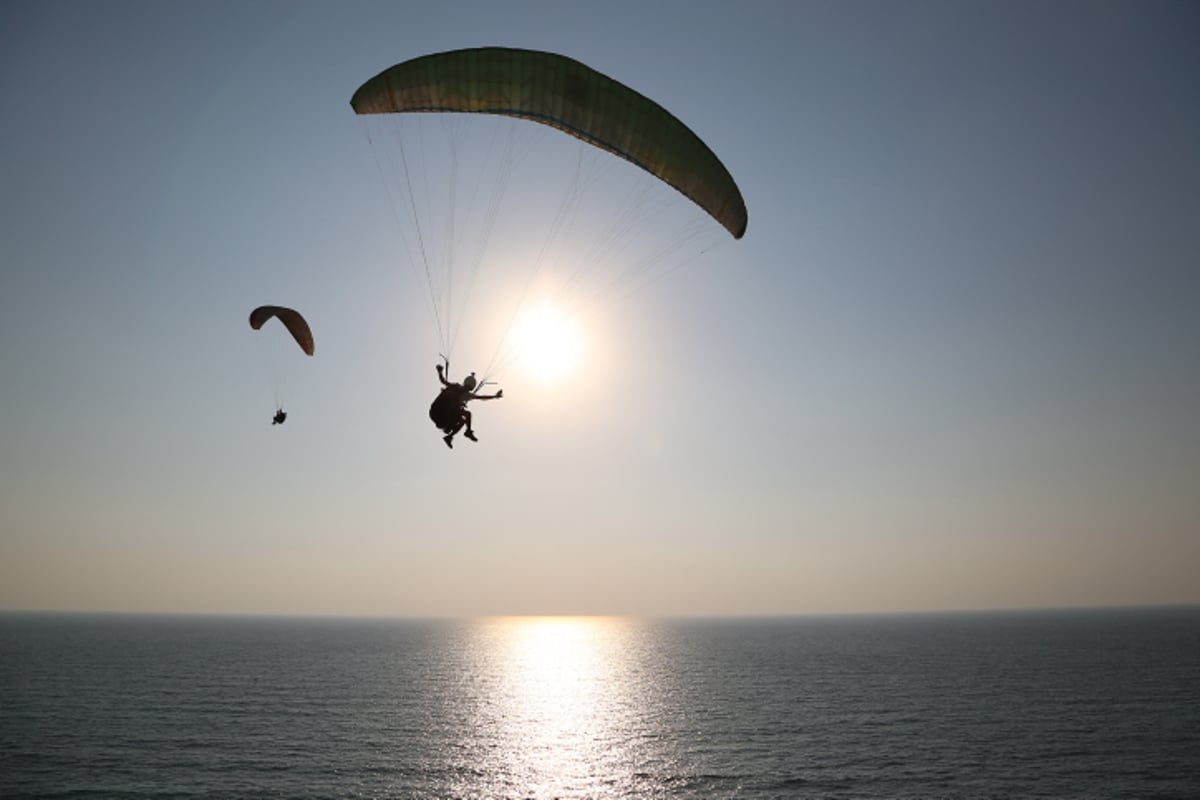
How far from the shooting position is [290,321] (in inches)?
1005

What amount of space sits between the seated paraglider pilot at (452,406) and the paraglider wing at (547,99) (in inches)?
252

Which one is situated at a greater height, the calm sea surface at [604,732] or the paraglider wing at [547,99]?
the paraglider wing at [547,99]

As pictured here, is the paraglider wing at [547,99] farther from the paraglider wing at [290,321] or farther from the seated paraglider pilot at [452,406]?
the paraglider wing at [290,321]

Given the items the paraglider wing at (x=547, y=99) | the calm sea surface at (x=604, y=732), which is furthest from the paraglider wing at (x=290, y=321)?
the calm sea surface at (x=604, y=732)

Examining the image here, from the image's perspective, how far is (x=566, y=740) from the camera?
54.5 meters

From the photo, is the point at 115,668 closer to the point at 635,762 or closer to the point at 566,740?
the point at 566,740

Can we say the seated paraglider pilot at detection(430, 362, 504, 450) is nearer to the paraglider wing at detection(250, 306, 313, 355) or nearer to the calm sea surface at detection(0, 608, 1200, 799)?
the paraglider wing at detection(250, 306, 313, 355)

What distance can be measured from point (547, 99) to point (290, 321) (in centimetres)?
1420

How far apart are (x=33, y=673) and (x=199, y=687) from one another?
30.5 m

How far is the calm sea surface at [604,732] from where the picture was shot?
3950cm

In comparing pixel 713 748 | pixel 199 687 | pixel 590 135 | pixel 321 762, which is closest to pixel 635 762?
pixel 713 748

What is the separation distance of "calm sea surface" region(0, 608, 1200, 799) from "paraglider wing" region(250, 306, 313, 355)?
26.3 meters

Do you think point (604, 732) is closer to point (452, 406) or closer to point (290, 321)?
point (290, 321)

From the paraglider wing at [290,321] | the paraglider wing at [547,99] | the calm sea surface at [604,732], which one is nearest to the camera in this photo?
the paraglider wing at [547,99]
